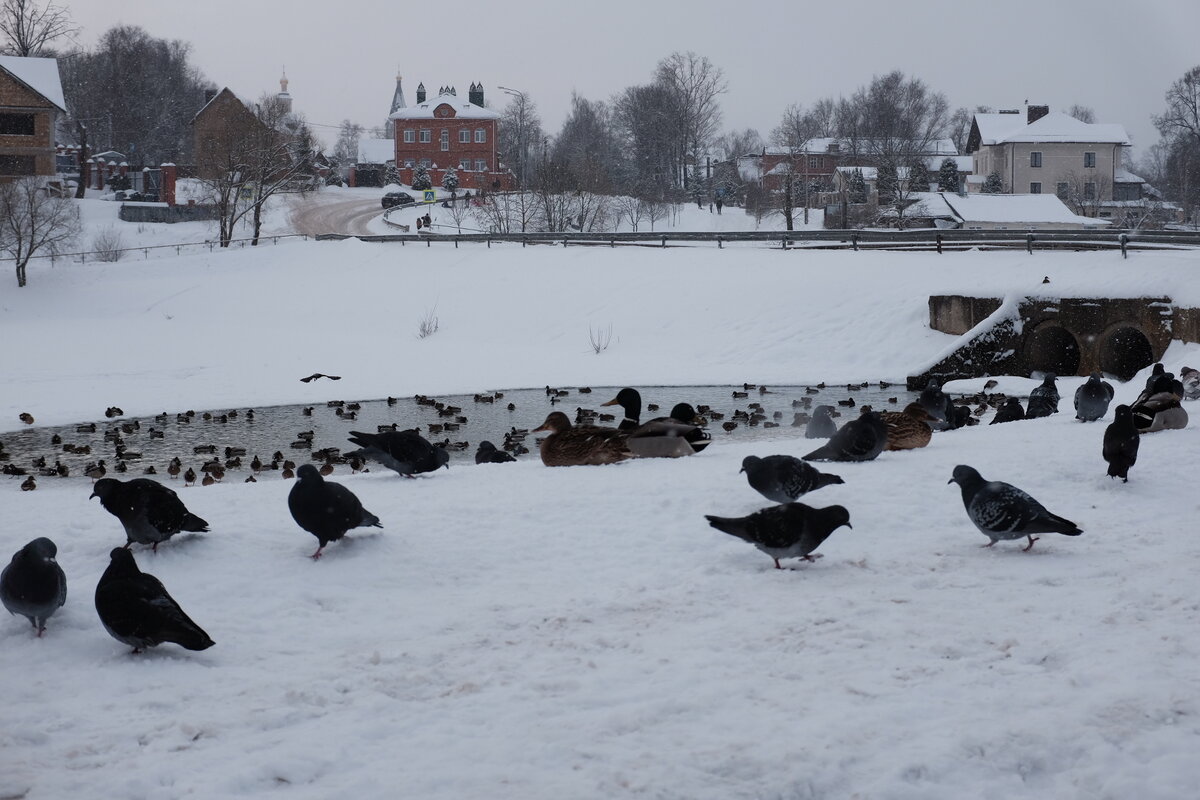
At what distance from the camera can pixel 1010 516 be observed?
6809mm

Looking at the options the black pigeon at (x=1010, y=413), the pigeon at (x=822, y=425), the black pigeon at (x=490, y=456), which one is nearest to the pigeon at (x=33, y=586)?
the black pigeon at (x=490, y=456)

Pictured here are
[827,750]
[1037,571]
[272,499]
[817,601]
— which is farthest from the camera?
[272,499]

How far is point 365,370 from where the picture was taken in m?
26.8

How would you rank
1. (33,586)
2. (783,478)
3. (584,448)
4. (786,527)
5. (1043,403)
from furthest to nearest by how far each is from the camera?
(1043,403), (584,448), (783,478), (786,527), (33,586)

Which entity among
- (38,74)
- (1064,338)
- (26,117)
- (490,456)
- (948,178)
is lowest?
(490,456)

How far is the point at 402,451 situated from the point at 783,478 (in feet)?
12.3

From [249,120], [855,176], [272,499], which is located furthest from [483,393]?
[855,176]

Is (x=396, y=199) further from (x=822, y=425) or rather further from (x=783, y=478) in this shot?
(x=783, y=478)

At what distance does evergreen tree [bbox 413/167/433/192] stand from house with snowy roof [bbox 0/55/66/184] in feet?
96.3

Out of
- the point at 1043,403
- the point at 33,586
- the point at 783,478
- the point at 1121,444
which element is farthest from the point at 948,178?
the point at 33,586

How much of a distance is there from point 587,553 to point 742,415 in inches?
437

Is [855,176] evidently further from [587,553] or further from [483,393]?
[587,553]

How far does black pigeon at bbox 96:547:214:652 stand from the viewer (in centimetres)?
518

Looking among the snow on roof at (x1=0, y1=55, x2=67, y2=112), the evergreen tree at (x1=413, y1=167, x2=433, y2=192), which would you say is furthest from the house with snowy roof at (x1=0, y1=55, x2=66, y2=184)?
the evergreen tree at (x1=413, y1=167, x2=433, y2=192)
